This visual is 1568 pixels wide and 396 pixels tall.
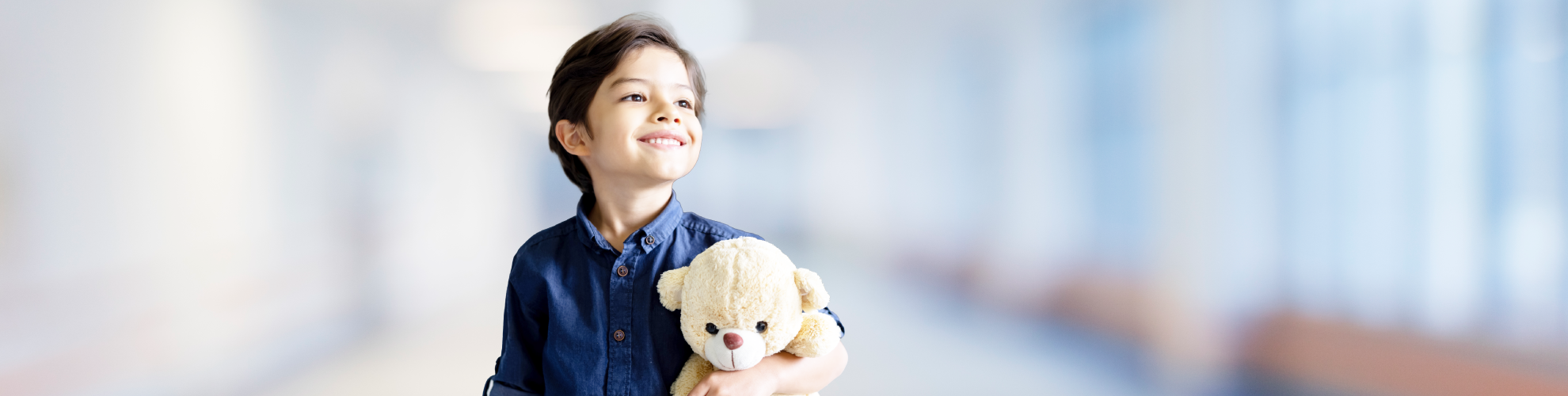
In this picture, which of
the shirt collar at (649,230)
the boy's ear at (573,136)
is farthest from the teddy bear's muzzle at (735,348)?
the boy's ear at (573,136)

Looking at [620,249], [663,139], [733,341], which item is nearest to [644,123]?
[663,139]

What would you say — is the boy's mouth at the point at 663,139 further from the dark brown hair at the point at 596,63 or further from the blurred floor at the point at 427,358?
the blurred floor at the point at 427,358

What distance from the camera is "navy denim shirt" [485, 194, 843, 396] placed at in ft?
2.48

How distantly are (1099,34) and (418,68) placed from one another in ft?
3.75

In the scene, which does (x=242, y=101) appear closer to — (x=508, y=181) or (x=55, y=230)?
(x=55, y=230)

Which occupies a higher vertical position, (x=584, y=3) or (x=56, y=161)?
(x=584, y=3)

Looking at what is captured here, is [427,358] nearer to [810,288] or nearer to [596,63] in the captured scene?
[596,63]

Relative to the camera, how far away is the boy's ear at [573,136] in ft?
2.72

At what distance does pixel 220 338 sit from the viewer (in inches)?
53.0

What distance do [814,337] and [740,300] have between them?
87 millimetres

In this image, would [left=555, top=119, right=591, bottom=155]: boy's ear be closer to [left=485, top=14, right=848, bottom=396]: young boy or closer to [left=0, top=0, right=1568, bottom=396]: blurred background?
[left=485, top=14, right=848, bottom=396]: young boy

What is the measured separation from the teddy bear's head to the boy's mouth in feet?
0.39

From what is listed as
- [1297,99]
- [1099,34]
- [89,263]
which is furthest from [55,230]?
[1297,99]

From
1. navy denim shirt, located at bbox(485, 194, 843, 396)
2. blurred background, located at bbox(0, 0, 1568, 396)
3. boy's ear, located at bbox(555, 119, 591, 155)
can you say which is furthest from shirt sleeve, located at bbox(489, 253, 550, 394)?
blurred background, located at bbox(0, 0, 1568, 396)
